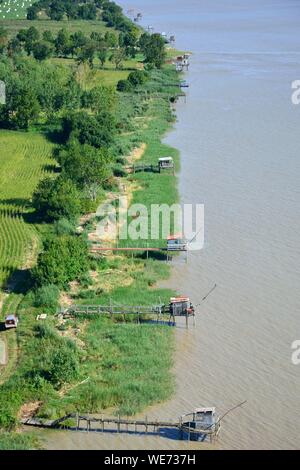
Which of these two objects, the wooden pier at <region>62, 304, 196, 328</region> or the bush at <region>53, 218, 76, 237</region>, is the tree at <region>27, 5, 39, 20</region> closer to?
the bush at <region>53, 218, 76, 237</region>

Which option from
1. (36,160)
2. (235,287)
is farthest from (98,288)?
(36,160)

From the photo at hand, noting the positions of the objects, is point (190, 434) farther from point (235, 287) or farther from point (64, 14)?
point (64, 14)

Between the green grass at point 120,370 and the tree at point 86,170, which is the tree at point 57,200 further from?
the green grass at point 120,370

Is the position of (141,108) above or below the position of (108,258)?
above

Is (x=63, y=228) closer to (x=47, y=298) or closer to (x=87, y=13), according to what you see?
(x=47, y=298)

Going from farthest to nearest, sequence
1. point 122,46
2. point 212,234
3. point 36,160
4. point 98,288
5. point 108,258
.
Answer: point 122,46
point 36,160
point 212,234
point 108,258
point 98,288

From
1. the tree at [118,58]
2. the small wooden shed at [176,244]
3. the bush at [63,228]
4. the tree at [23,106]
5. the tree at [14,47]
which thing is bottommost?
the small wooden shed at [176,244]

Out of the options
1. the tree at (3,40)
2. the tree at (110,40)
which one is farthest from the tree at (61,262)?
the tree at (110,40)
